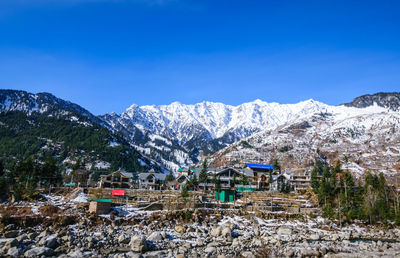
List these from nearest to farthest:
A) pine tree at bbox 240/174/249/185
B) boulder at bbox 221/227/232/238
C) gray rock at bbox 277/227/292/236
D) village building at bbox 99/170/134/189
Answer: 1. boulder at bbox 221/227/232/238
2. gray rock at bbox 277/227/292/236
3. pine tree at bbox 240/174/249/185
4. village building at bbox 99/170/134/189

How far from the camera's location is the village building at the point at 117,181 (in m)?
99.2

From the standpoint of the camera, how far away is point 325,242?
47.5 metres

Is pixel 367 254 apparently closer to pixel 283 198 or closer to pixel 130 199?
pixel 283 198

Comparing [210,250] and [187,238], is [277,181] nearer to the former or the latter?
[187,238]

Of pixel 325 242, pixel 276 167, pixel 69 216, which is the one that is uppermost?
pixel 276 167

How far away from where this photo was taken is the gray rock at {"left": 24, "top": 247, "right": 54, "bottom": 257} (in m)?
32.7

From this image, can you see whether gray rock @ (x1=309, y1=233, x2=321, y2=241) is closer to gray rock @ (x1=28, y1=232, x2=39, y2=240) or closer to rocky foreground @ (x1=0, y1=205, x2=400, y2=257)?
rocky foreground @ (x1=0, y1=205, x2=400, y2=257)

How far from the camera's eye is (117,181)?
333ft

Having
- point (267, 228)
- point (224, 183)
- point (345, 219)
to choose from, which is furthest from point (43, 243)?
point (224, 183)

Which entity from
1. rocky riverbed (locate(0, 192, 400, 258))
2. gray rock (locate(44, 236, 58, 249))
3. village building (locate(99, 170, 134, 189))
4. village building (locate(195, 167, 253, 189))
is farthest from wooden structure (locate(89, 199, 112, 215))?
village building (locate(195, 167, 253, 189))

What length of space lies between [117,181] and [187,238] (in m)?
63.5

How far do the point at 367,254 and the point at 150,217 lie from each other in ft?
117

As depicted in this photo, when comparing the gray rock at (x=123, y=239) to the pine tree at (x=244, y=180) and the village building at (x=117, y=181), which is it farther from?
the village building at (x=117, y=181)

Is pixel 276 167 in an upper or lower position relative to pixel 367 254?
upper
